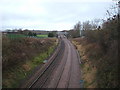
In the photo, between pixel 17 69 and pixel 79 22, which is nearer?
pixel 17 69

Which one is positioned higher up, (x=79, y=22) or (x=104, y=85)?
(x=79, y=22)

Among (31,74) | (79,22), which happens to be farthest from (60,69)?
(79,22)

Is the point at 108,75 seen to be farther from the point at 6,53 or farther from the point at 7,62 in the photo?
the point at 6,53

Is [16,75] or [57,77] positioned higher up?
[16,75]

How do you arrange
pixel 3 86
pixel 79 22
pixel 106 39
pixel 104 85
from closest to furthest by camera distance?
1. pixel 104 85
2. pixel 3 86
3. pixel 106 39
4. pixel 79 22

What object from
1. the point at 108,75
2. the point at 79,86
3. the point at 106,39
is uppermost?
the point at 106,39

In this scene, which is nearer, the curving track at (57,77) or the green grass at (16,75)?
the green grass at (16,75)

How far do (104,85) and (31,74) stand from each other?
37.2ft

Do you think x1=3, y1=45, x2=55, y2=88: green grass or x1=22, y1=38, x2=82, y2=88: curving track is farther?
x1=22, y1=38, x2=82, y2=88: curving track

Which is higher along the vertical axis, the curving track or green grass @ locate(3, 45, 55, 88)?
green grass @ locate(3, 45, 55, 88)

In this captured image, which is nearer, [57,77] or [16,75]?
[16,75]

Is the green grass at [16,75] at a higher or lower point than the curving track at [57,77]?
higher

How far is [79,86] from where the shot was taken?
75.4 feet

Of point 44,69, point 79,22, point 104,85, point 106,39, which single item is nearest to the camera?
point 104,85
